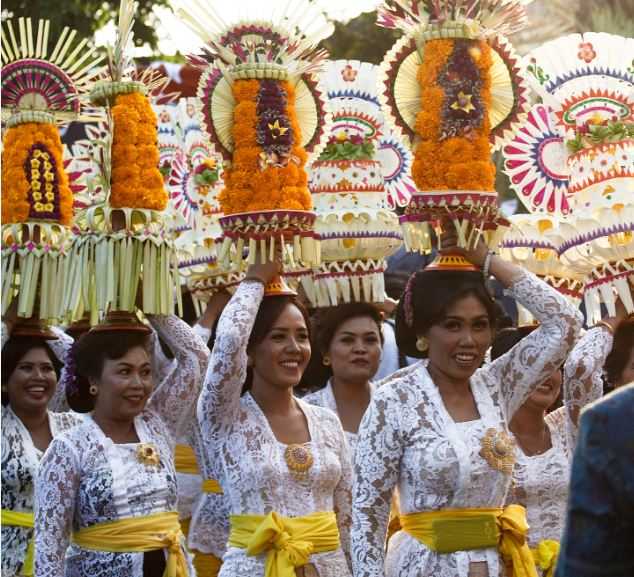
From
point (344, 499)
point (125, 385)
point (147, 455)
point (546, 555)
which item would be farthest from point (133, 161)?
point (546, 555)

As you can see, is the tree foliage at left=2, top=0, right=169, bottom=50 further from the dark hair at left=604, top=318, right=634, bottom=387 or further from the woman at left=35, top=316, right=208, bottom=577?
the dark hair at left=604, top=318, right=634, bottom=387

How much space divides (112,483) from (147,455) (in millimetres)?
218

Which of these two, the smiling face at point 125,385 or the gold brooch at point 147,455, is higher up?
the smiling face at point 125,385

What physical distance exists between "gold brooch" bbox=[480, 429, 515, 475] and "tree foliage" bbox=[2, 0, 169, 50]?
9275 mm

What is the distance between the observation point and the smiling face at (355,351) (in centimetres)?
730

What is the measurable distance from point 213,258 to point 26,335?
130cm

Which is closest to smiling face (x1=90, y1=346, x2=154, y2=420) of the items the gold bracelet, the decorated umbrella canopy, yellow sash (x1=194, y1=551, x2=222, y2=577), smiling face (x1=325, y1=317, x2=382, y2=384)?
smiling face (x1=325, y1=317, x2=382, y2=384)

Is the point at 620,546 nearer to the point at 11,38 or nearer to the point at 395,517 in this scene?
the point at 395,517

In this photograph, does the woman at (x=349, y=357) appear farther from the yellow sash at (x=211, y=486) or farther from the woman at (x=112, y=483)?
the woman at (x=112, y=483)

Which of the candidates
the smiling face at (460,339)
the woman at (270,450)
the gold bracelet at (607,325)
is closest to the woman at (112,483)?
the woman at (270,450)

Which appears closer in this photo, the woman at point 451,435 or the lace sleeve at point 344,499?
the woman at point 451,435

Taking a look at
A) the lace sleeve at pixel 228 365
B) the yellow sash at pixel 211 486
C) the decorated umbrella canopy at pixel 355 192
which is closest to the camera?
the lace sleeve at pixel 228 365

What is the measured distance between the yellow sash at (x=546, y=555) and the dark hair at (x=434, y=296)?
116cm

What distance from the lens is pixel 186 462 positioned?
8.08m
